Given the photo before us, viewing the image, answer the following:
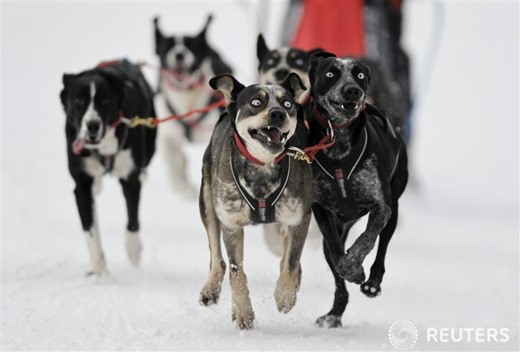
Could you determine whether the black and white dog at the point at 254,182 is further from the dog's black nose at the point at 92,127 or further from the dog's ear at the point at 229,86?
the dog's black nose at the point at 92,127

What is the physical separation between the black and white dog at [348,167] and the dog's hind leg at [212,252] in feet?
1.54

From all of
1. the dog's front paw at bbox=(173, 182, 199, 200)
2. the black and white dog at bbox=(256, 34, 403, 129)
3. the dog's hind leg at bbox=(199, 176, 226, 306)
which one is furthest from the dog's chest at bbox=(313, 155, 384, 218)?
the dog's front paw at bbox=(173, 182, 199, 200)

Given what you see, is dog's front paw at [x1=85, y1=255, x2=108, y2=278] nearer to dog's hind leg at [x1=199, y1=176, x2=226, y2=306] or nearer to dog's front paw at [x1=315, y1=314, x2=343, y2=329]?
dog's hind leg at [x1=199, y1=176, x2=226, y2=306]

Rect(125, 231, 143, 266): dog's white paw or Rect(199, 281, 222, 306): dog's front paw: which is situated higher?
Rect(199, 281, 222, 306): dog's front paw

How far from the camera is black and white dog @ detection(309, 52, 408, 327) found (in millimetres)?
4582

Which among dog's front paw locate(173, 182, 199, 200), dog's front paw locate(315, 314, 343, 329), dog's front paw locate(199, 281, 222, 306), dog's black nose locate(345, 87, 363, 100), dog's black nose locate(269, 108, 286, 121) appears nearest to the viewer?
dog's black nose locate(269, 108, 286, 121)

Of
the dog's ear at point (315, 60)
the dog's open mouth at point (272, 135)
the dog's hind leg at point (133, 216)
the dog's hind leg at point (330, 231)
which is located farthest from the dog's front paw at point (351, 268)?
the dog's hind leg at point (133, 216)

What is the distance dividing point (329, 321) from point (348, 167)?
0.80m

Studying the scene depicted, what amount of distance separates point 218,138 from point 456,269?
2.70 m

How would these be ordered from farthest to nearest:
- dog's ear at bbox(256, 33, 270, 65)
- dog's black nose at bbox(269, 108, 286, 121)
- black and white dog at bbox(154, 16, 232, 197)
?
black and white dog at bbox(154, 16, 232, 197) < dog's ear at bbox(256, 33, 270, 65) < dog's black nose at bbox(269, 108, 286, 121)

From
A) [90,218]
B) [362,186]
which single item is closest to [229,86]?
[362,186]

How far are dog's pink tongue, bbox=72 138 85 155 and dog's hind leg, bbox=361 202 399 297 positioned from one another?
177cm

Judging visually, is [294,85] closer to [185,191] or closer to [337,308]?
[337,308]

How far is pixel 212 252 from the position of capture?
4.86 meters
